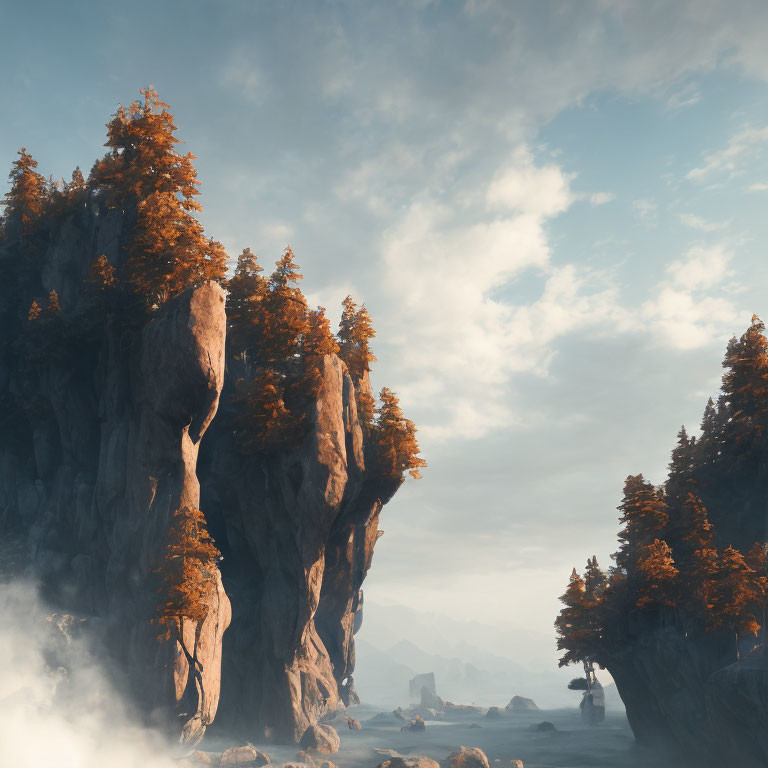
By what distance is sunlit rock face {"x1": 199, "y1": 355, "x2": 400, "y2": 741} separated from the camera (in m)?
42.6

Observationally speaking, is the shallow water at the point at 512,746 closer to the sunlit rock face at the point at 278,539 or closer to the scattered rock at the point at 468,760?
the scattered rock at the point at 468,760

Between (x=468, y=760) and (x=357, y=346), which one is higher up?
(x=357, y=346)

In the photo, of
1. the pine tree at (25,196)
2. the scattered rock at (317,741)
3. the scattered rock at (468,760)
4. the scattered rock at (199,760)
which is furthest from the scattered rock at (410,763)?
the pine tree at (25,196)

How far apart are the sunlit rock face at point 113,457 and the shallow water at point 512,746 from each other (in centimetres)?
1525

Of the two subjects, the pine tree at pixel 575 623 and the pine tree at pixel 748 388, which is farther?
the pine tree at pixel 575 623

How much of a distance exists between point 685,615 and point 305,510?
28.1 metres

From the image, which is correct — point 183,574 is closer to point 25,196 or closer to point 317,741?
point 317,741

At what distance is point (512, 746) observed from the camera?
5803 centimetres

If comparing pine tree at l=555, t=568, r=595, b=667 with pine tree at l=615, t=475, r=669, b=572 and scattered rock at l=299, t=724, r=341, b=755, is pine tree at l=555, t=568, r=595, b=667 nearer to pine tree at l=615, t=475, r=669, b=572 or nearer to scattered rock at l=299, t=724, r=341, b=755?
pine tree at l=615, t=475, r=669, b=572

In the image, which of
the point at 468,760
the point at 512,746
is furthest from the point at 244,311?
the point at 512,746

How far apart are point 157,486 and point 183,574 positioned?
6107mm

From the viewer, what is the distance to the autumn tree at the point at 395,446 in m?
50.2

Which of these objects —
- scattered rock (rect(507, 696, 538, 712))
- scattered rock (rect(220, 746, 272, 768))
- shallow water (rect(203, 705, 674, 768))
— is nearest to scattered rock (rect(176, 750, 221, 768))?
scattered rock (rect(220, 746, 272, 768))

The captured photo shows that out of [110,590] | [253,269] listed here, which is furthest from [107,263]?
[110,590]
